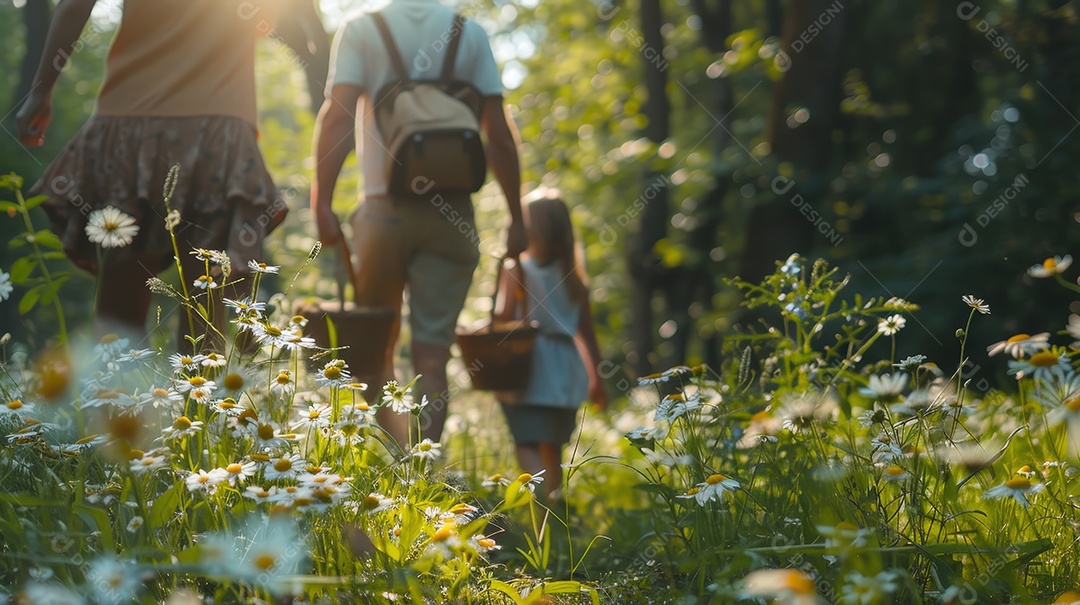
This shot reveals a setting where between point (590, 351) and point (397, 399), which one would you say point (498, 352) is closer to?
point (590, 351)

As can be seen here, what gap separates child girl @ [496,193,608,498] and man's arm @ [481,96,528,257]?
8.6 inches

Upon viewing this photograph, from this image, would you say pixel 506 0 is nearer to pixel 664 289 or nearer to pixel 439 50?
pixel 664 289

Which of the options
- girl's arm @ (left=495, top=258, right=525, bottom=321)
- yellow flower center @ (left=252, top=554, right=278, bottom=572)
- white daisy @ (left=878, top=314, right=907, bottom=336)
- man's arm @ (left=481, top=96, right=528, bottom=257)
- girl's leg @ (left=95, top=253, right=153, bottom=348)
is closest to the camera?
yellow flower center @ (left=252, top=554, right=278, bottom=572)

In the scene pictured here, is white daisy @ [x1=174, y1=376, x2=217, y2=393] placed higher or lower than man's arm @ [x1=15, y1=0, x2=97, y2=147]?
lower

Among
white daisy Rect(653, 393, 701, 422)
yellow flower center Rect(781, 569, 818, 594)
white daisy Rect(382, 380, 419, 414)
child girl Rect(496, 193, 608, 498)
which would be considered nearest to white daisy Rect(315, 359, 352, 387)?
white daisy Rect(382, 380, 419, 414)

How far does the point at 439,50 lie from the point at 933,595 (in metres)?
2.62

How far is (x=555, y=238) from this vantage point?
4637 millimetres

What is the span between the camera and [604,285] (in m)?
11.5

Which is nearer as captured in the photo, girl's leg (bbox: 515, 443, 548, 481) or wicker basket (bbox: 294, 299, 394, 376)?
wicker basket (bbox: 294, 299, 394, 376)

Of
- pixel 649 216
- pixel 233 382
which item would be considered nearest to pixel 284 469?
pixel 233 382

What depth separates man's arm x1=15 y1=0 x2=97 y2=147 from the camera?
9.77ft

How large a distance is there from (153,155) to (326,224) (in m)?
0.71

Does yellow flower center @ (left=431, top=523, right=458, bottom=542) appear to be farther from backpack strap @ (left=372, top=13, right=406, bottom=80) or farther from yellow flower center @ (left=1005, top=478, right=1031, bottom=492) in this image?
backpack strap @ (left=372, top=13, right=406, bottom=80)

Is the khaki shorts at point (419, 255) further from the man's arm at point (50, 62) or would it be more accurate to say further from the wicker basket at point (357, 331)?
the man's arm at point (50, 62)
